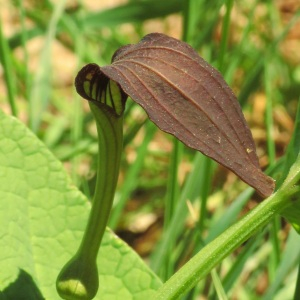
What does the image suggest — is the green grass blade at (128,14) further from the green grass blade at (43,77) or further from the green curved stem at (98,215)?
the green curved stem at (98,215)

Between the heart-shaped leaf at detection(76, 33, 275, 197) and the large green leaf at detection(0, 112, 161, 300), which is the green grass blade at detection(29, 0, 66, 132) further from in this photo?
the heart-shaped leaf at detection(76, 33, 275, 197)

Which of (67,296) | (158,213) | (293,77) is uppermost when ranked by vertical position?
(67,296)

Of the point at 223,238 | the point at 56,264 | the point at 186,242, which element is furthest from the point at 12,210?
the point at 186,242

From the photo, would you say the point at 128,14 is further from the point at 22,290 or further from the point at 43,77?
the point at 22,290

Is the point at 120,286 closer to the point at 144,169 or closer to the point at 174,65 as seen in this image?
the point at 174,65

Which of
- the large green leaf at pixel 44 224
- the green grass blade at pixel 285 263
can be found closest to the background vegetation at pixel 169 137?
the green grass blade at pixel 285 263

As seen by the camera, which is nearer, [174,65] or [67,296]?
[174,65]

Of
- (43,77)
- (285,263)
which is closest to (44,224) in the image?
(285,263)
